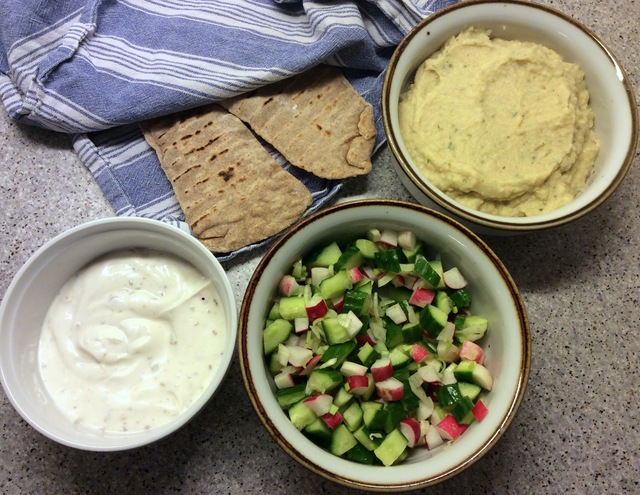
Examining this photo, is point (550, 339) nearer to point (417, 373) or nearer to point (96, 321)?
point (417, 373)

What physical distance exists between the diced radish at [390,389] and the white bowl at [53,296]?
0.29m

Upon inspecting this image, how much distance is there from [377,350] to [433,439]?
19 cm

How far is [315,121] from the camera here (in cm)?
139

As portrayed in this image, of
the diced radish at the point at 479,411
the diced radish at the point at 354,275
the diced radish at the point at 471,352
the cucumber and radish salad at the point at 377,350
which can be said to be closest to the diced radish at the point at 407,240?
the cucumber and radish salad at the point at 377,350

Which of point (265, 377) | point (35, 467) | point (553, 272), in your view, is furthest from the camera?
point (553, 272)

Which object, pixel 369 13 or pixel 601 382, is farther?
pixel 369 13

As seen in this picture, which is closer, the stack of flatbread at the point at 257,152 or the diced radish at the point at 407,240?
the diced radish at the point at 407,240

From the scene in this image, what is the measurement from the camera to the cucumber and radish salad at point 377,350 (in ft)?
3.61

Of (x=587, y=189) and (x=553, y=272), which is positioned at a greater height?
(x=587, y=189)

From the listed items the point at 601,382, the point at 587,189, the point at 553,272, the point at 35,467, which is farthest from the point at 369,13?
the point at 35,467

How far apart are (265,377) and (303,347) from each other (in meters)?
0.11

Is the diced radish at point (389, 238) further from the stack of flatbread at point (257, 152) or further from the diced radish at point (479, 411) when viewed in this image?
the diced radish at point (479, 411)

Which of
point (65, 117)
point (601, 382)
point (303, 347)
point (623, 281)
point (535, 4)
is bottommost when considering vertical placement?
point (601, 382)

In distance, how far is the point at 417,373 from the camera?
1141mm
